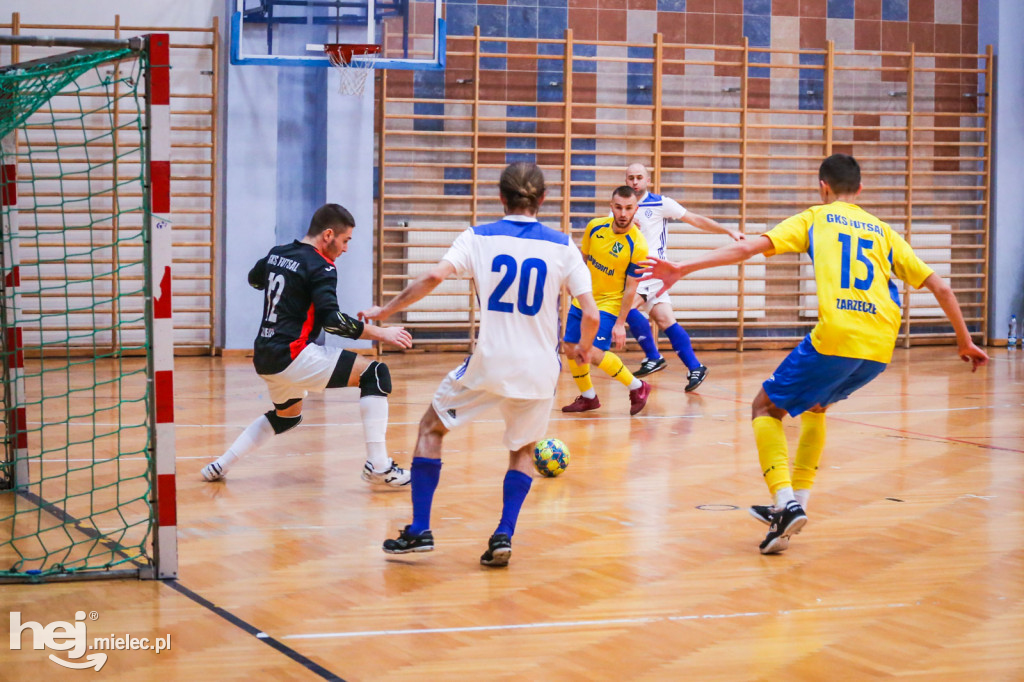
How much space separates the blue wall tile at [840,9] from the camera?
1374 cm

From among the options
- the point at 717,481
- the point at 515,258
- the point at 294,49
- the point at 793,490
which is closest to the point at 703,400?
the point at 717,481

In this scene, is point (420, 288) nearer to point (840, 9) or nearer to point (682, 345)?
point (682, 345)

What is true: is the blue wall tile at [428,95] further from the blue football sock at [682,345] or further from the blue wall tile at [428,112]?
the blue football sock at [682,345]

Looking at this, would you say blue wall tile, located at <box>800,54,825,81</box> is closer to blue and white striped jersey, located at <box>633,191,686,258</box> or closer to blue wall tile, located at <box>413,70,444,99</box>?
blue wall tile, located at <box>413,70,444,99</box>

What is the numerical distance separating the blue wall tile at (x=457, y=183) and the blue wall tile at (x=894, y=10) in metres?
5.80

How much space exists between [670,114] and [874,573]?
32.8 feet

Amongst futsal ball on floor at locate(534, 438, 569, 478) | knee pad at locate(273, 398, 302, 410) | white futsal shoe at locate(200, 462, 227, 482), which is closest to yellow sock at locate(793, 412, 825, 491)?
futsal ball on floor at locate(534, 438, 569, 478)

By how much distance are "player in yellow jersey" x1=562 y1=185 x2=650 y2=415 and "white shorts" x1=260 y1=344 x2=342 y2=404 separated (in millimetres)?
2831

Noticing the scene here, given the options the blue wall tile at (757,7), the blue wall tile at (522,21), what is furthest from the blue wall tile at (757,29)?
the blue wall tile at (522,21)

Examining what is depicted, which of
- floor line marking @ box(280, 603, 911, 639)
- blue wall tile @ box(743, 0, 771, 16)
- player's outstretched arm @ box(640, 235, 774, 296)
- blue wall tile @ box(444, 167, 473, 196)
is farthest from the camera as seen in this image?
blue wall tile @ box(743, 0, 771, 16)

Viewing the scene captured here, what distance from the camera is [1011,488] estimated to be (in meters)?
5.61

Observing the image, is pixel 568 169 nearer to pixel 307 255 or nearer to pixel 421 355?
pixel 421 355

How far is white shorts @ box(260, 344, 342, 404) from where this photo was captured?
5.38 metres

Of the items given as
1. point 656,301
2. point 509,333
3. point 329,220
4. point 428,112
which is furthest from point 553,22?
point 509,333
